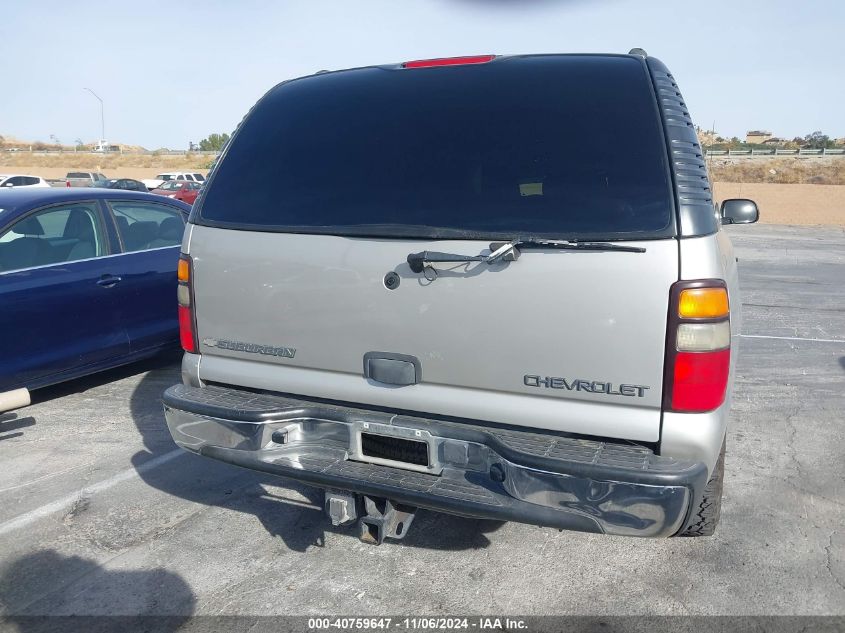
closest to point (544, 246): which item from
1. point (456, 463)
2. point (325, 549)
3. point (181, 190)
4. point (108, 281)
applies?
point (456, 463)

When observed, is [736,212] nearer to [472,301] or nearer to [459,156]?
[459,156]

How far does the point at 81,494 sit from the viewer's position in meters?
4.15

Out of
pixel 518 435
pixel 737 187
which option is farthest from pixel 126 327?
pixel 737 187

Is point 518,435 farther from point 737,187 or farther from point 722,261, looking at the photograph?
point 737,187

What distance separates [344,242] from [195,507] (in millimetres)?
1885

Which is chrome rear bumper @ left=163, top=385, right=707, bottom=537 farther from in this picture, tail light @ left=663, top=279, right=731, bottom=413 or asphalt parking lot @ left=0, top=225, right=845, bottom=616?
asphalt parking lot @ left=0, top=225, right=845, bottom=616

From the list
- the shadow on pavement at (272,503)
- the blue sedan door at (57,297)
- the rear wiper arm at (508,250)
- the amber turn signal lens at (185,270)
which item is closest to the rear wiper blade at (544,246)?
the rear wiper arm at (508,250)

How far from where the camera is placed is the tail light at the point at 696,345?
2523 mm

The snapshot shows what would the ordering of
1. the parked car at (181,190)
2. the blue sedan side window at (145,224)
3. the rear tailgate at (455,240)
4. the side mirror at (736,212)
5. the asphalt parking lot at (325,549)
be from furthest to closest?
1. the parked car at (181,190)
2. the blue sedan side window at (145,224)
3. the side mirror at (736,212)
4. the asphalt parking lot at (325,549)
5. the rear tailgate at (455,240)

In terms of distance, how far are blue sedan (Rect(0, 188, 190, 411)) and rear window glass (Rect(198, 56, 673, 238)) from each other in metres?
2.45

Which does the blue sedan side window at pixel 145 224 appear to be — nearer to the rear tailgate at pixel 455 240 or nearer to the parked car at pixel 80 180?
the rear tailgate at pixel 455 240

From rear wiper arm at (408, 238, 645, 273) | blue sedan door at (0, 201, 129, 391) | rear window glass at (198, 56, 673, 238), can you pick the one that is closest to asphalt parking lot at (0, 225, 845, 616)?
blue sedan door at (0, 201, 129, 391)

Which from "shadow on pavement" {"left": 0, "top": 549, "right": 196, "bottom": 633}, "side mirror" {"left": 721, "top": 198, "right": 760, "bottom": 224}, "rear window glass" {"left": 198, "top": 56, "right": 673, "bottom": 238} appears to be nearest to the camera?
"rear window glass" {"left": 198, "top": 56, "right": 673, "bottom": 238}

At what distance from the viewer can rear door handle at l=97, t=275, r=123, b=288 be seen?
5645 millimetres
